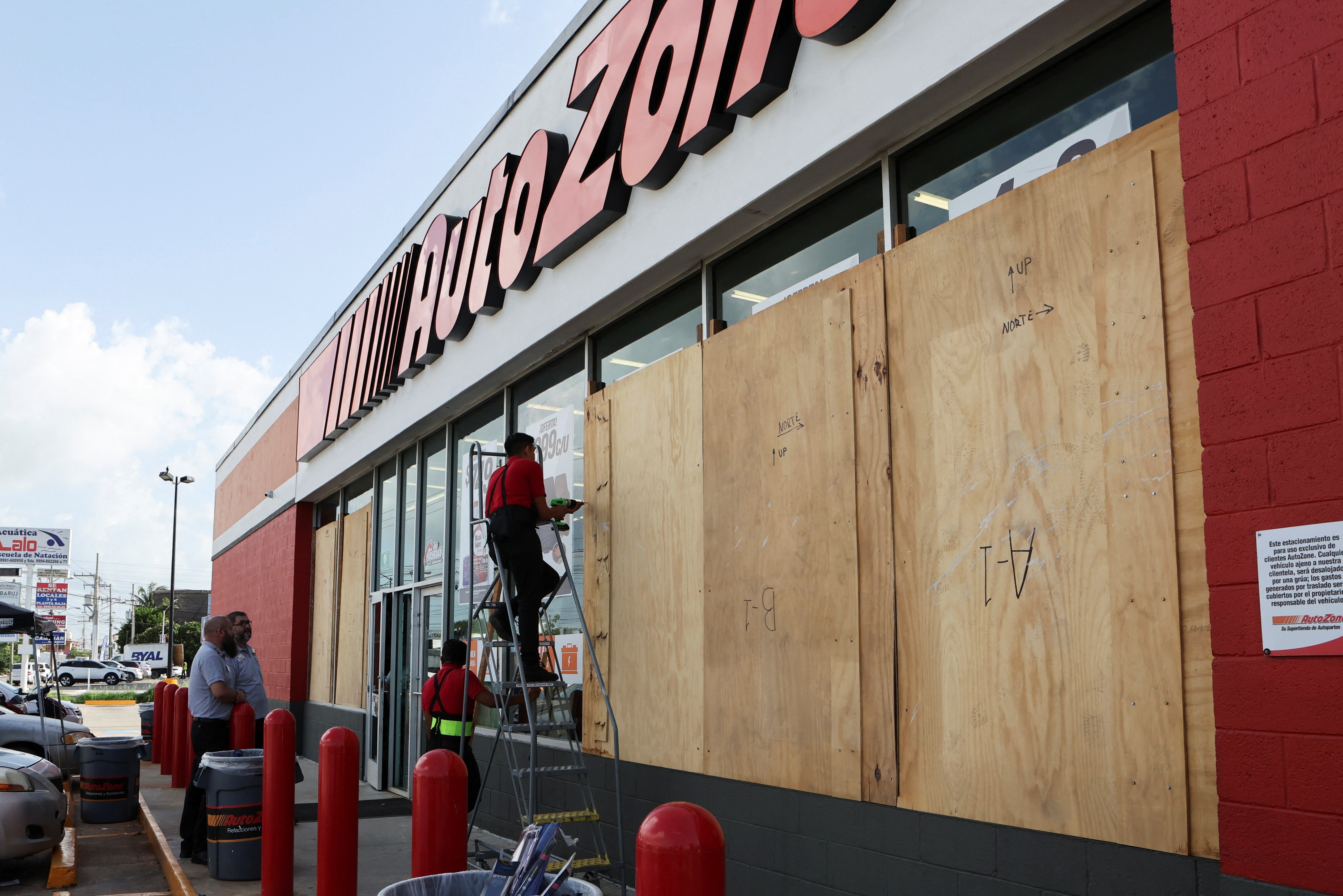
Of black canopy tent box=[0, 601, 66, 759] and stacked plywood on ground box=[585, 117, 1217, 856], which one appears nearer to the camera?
stacked plywood on ground box=[585, 117, 1217, 856]

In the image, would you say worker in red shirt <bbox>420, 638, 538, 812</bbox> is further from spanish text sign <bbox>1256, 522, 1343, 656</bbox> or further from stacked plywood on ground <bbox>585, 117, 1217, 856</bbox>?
spanish text sign <bbox>1256, 522, 1343, 656</bbox>

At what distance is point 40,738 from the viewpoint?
13.6 meters

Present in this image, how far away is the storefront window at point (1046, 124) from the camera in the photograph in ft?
14.1

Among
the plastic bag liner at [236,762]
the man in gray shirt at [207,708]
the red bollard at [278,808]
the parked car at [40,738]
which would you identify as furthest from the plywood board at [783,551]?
the parked car at [40,738]

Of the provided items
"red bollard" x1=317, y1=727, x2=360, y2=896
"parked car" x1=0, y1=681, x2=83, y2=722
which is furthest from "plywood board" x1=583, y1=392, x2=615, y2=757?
A: "parked car" x1=0, y1=681, x2=83, y2=722

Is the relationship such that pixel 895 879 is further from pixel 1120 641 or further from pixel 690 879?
pixel 690 879

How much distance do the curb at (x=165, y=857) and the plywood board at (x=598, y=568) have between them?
3.02 metres

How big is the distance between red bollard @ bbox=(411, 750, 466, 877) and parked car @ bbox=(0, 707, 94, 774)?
10.8 meters

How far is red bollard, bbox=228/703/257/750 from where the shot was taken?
347 inches

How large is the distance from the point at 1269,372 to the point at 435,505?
10362mm

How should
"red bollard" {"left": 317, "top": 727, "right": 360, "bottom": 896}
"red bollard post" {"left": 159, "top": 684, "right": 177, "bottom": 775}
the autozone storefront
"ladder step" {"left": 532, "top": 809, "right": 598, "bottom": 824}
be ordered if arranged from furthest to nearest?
"red bollard post" {"left": 159, "top": 684, "right": 177, "bottom": 775} → "ladder step" {"left": 532, "top": 809, "right": 598, "bottom": 824} → "red bollard" {"left": 317, "top": 727, "right": 360, "bottom": 896} → the autozone storefront

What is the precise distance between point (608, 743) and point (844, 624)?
2.94 meters

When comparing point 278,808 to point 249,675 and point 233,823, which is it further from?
point 249,675

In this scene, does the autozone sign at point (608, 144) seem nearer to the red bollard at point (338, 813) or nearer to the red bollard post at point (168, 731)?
the red bollard at point (338, 813)
